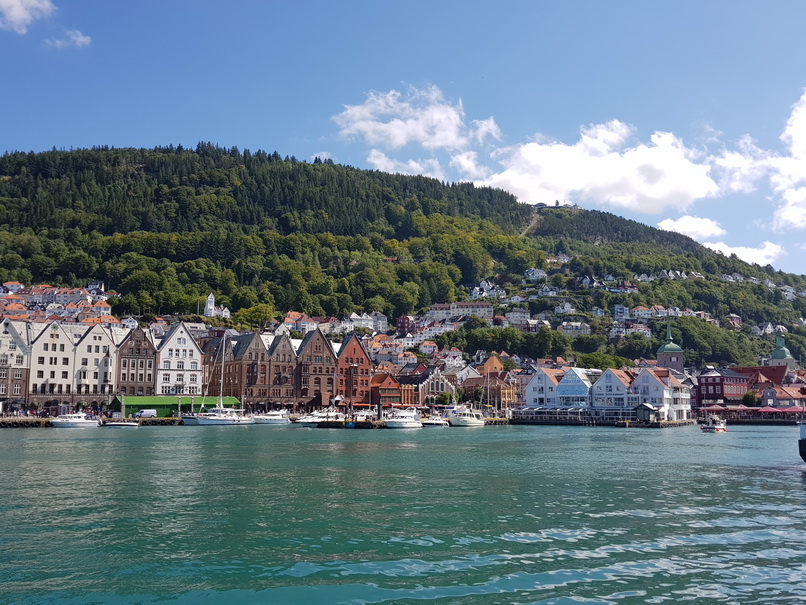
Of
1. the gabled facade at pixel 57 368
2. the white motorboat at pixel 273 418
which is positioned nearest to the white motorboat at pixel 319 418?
the white motorboat at pixel 273 418

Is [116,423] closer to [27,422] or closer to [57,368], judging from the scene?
[27,422]

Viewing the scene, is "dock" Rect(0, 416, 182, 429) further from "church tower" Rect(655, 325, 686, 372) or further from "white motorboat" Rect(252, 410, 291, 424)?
"church tower" Rect(655, 325, 686, 372)

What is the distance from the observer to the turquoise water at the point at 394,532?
1591cm

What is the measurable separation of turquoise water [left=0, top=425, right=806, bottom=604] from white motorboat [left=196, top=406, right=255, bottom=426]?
46469 millimetres

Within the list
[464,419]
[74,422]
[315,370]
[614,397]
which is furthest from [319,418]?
[614,397]

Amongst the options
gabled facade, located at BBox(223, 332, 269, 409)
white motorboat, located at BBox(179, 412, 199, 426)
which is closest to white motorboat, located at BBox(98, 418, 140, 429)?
white motorboat, located at BBox(179, 412, 199, 426)

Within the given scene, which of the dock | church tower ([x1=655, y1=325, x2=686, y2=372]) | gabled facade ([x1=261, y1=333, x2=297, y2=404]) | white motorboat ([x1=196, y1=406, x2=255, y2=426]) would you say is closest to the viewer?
the dock

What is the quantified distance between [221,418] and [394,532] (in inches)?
2746

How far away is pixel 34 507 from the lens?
81.0ft

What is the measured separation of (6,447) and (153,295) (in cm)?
11735

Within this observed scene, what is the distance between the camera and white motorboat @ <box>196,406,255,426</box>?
87062mm

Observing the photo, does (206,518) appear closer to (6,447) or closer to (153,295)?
(6,447)

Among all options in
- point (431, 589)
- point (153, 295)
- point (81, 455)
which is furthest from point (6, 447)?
point (153, 295)

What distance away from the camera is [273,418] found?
94.4 m
